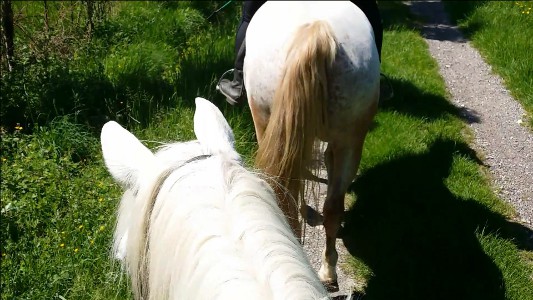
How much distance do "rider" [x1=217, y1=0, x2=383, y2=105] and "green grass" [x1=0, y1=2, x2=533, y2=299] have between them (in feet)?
1.48

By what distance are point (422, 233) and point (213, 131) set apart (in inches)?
96.6

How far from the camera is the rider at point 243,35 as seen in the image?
149 inches

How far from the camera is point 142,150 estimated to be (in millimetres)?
1966

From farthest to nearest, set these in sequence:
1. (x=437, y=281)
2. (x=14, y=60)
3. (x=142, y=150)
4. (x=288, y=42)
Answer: (x=14, y=60) < (x=437, y=281) < (x=288, y=42) < (x=142, y=150)

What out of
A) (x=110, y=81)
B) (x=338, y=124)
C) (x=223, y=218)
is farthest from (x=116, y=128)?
(x=110, y=81)

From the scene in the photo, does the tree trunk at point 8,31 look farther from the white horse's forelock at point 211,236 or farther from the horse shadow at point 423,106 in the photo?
the white horse's forelock at point 211,236

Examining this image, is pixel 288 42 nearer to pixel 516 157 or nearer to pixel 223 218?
pixel 223 218

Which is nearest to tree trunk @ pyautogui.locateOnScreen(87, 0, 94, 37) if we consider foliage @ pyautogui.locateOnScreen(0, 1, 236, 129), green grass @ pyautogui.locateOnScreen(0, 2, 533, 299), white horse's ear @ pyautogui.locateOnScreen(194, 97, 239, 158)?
foliage @ pyautogui.locateOnScreen(0, 1, 236, 129)

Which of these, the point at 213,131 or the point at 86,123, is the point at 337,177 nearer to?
the point at 213,131

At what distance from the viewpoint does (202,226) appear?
158 cm

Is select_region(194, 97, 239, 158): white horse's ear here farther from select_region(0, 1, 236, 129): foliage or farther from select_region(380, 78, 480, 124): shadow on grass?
select_region(380, 78, 480, 124): shadow on grass

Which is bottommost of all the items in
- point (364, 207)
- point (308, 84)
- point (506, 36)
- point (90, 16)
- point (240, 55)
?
point (364, 207)

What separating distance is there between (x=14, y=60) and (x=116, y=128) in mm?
3819

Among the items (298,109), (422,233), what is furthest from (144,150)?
(422,233)
